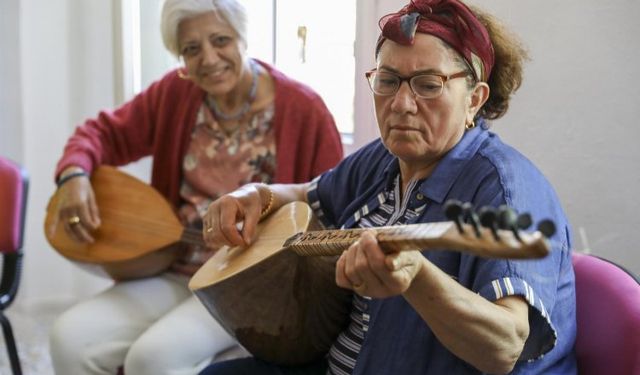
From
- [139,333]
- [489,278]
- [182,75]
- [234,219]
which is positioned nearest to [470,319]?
[489,278]

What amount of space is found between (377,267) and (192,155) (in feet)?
3.93

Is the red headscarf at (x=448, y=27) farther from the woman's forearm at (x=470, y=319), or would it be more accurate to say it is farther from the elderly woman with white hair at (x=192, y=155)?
the elderly woman with white hair at (x=192, y=155)

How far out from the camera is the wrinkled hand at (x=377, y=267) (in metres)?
0.77

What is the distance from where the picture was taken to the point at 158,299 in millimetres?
1758

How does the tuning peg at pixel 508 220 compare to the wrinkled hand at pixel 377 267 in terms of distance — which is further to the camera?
the wrinkled hand at pixel 377 267

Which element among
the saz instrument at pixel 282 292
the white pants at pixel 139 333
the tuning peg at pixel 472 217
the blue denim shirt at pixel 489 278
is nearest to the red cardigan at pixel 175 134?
the white pants at pixel 139 333

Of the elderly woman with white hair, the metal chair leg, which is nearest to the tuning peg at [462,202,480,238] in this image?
the elderly woman with white hair

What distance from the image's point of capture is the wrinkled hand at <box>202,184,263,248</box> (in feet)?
4.43

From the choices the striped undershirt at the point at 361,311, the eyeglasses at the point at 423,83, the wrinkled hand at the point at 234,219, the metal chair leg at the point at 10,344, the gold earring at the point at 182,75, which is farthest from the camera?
the gold earring at the point at 182,75

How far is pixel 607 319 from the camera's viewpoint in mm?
1036

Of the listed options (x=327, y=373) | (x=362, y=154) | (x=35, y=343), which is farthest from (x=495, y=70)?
(x=35, y=343)

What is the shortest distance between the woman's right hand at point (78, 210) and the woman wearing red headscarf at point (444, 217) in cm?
86

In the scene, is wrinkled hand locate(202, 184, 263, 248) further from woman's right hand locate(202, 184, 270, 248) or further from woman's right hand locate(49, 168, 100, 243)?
woman's right hand locate(49, 168, 100, 243)

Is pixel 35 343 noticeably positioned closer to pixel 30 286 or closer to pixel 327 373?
Answer: pixel 30 286
